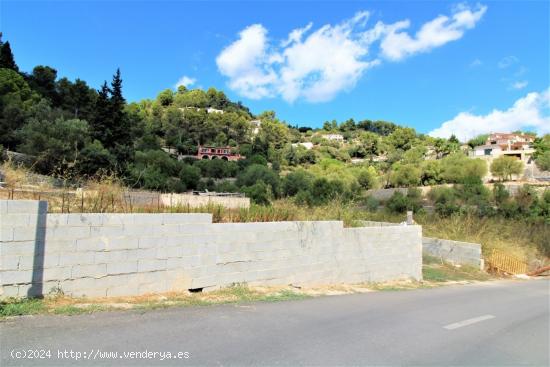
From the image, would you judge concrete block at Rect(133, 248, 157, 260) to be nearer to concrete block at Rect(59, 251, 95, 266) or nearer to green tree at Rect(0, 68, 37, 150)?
concrete block at Rect(59, 251, 95, 266)

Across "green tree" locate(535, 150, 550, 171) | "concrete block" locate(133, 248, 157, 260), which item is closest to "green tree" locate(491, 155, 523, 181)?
"green tree" locate(535, 150, 550, 171)

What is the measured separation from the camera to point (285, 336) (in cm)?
569

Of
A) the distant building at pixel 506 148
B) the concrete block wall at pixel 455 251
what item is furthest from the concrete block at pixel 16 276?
the distant building at pixel 506 148

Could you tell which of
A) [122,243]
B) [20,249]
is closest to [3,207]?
[20,249]

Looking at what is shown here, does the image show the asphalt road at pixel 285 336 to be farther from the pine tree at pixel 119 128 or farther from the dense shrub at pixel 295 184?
the pine tree at pixel 119 128

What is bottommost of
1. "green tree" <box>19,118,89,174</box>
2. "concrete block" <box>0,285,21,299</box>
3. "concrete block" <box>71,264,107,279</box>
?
"concrete block" <box>0,285,21,299</box>

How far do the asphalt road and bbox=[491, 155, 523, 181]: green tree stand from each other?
295ft

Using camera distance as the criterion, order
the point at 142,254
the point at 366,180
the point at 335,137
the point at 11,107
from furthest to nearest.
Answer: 1. the point at 335,137
2. the point at 366,180
3. the point at 11,107
4. the point at 142,254

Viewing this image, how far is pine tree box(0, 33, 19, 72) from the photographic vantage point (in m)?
71.2

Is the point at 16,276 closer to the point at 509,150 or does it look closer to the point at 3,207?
the point at 3,207

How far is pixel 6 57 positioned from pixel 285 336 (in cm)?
8739

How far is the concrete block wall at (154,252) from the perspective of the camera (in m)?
6.11

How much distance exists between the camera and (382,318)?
7.48 m

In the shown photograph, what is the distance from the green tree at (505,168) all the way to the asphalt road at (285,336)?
89.8 meters
